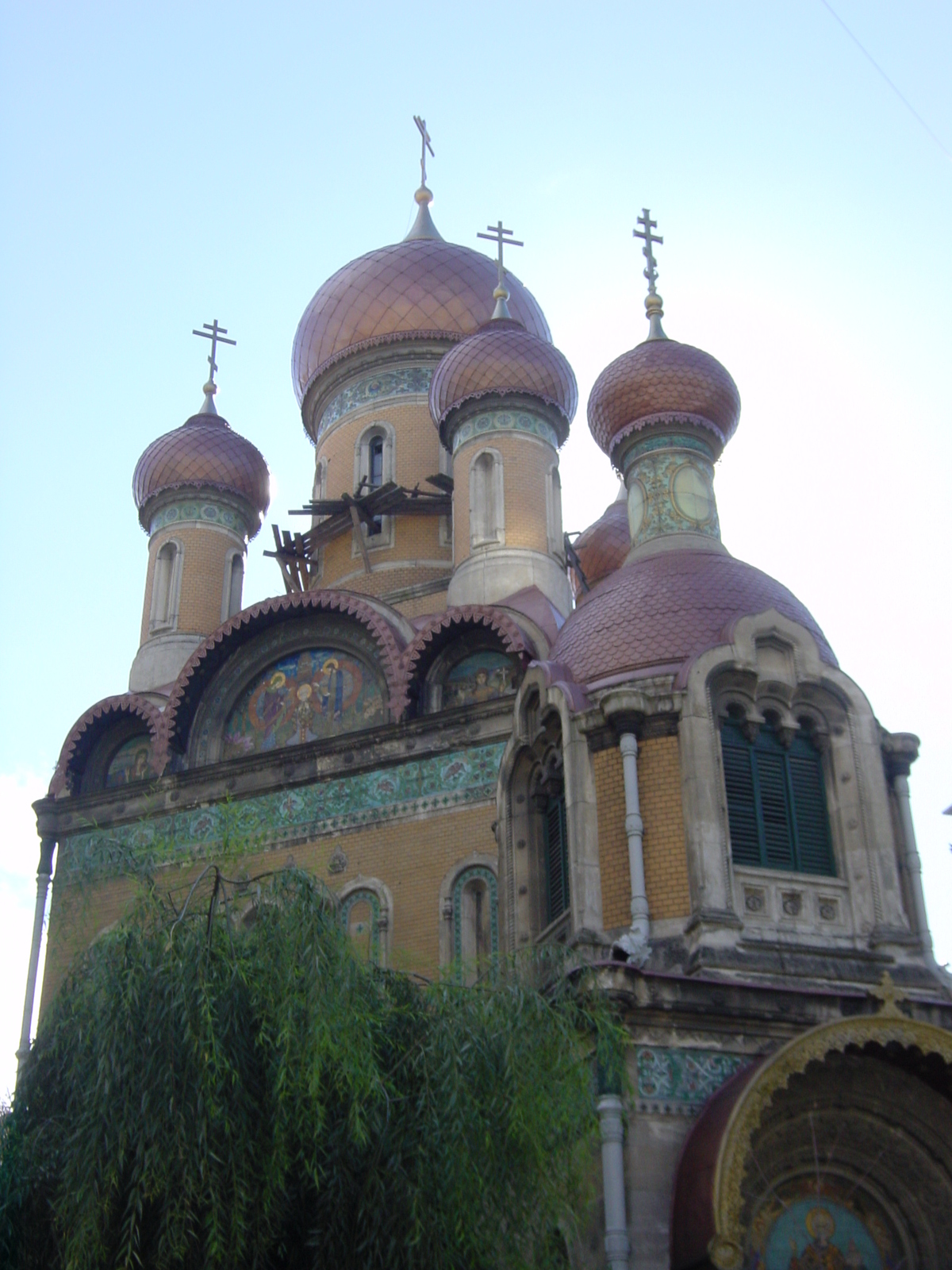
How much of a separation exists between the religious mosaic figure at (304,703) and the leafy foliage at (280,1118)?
268 inches

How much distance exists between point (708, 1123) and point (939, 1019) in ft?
5.90

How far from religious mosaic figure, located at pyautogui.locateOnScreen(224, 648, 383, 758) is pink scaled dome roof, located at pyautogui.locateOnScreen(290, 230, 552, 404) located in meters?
5.63

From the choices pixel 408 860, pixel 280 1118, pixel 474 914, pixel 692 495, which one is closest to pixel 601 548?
pixel 692 495

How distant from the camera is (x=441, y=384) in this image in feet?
56.0

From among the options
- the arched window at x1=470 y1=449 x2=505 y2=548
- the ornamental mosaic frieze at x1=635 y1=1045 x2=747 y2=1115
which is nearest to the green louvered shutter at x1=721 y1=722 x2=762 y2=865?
the ornamental mosaic frieze at x1=635 y1=1045 x2=747 y2=1115

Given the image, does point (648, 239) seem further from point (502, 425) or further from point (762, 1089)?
point (762, 1089)

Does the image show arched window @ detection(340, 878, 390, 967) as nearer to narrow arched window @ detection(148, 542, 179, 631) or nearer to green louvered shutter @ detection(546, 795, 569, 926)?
green louvered shutter @ detection(546, 795, 569, 926)

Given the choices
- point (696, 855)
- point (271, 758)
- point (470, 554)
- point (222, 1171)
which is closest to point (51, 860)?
point (271, 758)

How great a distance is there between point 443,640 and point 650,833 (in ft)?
14.3

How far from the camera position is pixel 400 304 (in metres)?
19.6

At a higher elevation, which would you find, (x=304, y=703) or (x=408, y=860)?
(x=304, y=703)

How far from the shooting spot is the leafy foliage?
23.3 feet

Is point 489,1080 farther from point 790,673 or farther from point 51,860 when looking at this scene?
point 51,860

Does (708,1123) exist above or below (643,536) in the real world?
below
